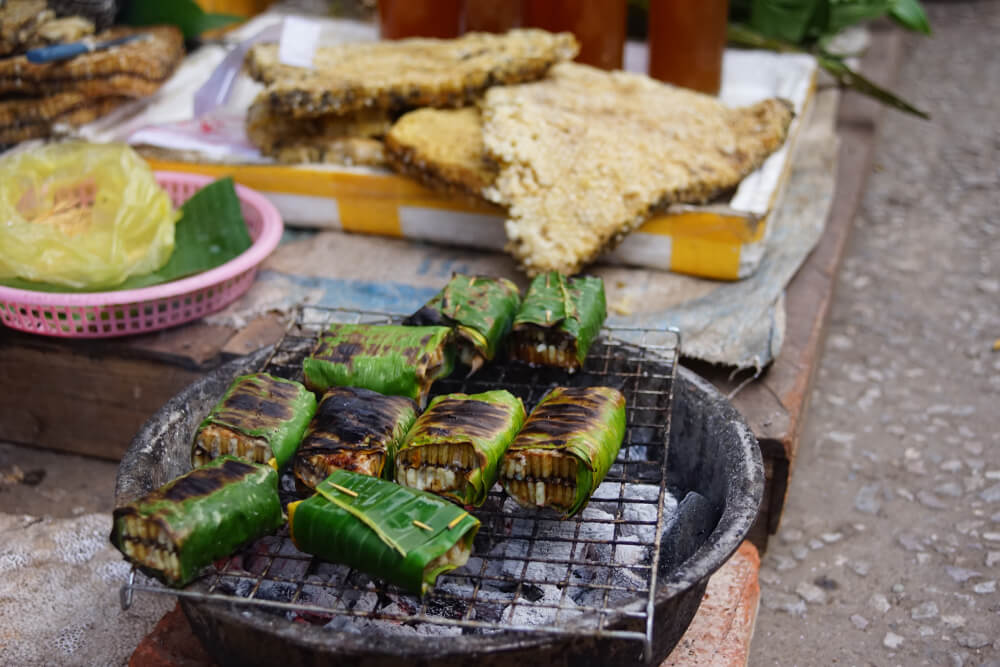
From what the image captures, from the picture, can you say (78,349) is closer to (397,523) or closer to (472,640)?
(397,523)

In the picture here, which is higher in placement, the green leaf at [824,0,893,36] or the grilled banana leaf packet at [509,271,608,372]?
the green leaf at [824,0,893,36]

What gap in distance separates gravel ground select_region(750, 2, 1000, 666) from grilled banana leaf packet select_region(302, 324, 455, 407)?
1.33m

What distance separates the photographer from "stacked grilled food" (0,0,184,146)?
407 cm

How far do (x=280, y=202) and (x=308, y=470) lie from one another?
2.07m

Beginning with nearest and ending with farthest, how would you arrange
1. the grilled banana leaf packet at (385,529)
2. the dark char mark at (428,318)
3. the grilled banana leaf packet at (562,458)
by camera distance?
the grilled banana leaf packet at (385,529)
the grilled banana leaf packet at (562,458)
the dark char mark at (428,318)

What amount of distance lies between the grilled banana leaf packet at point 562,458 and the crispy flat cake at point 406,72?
1.94 meters

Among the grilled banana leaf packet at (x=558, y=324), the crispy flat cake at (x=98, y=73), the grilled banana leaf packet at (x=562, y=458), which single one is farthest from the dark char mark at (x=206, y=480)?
the crispy flat cake at (x=98, y=73)

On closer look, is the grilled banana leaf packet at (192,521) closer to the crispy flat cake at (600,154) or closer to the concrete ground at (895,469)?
the concrete ground at (895,469)

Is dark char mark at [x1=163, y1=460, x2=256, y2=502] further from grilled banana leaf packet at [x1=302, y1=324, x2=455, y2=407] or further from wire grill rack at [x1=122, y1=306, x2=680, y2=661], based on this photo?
grilled banana leaf packet at [x1=302, y1=324, x2=455, y2=407]

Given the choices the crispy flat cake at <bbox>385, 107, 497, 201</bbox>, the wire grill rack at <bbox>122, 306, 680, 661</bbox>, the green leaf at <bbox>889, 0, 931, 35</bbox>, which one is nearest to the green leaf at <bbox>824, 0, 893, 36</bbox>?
the green leaf at <bbox>889, 0, 931, 35</bbox>

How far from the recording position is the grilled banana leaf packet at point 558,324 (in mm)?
2596

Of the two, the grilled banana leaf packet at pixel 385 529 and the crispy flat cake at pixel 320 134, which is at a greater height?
the crispy flat cake at pixel 320 134

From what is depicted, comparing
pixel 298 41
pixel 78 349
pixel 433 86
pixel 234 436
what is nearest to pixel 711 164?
pixel 433 86

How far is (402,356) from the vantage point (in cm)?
248
